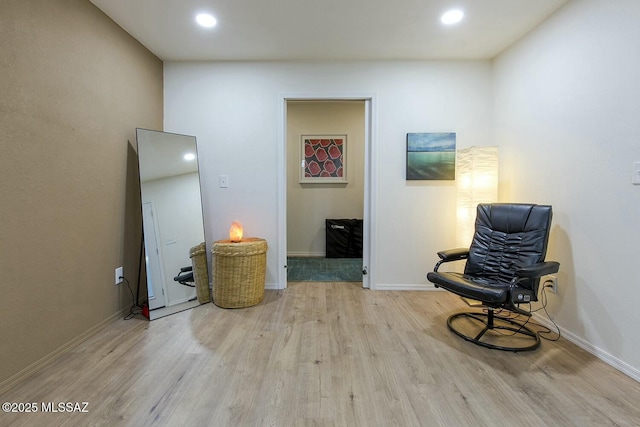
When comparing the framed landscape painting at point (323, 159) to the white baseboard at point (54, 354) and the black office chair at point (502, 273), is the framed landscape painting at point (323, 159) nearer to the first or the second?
the black office chair at point (502, 273)

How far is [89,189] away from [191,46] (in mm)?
1628

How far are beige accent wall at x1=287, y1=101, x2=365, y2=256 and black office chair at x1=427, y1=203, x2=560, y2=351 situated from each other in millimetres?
2491

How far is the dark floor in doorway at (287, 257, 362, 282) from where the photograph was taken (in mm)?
3605

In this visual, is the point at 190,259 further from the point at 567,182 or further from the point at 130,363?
the point at 567,182

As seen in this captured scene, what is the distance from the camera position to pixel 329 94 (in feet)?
10.2

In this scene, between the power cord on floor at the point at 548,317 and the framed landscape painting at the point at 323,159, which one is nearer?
the power cord on floor at the point at 548,317

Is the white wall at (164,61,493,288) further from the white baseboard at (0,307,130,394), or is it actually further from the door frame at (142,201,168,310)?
the white baseboard at (0,307,130,394)

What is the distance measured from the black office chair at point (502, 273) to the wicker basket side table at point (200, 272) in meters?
2.10

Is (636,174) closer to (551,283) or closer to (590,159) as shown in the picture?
(590,159)

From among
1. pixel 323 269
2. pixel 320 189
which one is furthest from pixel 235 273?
pixel 320 189

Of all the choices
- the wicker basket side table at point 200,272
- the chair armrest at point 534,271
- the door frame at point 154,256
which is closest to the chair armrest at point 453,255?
the chair armrest at point 534,271

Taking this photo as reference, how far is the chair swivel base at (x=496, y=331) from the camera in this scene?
2025 millimetres

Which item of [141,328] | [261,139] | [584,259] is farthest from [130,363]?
[584,259]

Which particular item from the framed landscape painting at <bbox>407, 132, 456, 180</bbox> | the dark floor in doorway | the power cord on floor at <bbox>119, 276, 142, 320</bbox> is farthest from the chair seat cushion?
the power cord on floor at <bbox>119, 276, 142, 320</bbox>
